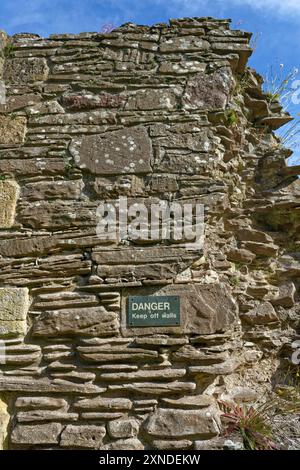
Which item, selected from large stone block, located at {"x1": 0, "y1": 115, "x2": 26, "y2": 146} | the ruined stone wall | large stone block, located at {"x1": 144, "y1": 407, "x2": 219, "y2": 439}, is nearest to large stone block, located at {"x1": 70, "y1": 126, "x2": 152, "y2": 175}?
the ruined stone wall

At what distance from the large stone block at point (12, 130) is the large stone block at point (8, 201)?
36 cm

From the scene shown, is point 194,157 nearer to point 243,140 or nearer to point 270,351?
point 243,140

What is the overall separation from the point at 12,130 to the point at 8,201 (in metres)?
0.62

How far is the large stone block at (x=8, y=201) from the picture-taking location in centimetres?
342

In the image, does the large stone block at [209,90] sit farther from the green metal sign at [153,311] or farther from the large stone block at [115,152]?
the green metal sign at [153,311]

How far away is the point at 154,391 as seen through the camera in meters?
2.93

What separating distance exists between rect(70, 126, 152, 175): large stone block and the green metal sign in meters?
0.98

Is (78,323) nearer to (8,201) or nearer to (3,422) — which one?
(3,422)

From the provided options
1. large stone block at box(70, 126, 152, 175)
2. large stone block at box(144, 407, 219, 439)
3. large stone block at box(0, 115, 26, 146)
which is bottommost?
large stone block at box(144, 407, 219, 439)

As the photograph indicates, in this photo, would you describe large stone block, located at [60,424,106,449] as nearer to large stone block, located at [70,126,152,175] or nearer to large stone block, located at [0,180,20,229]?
large stone block, located at [0,180,20,229]

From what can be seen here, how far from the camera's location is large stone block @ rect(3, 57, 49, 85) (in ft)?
12.5

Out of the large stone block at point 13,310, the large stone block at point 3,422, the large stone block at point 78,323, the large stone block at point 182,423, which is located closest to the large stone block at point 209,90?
the large stone block at point 78,323

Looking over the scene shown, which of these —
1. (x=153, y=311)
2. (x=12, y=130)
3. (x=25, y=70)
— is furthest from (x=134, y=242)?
(x=25, y=70)

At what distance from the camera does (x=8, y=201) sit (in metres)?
3.47
